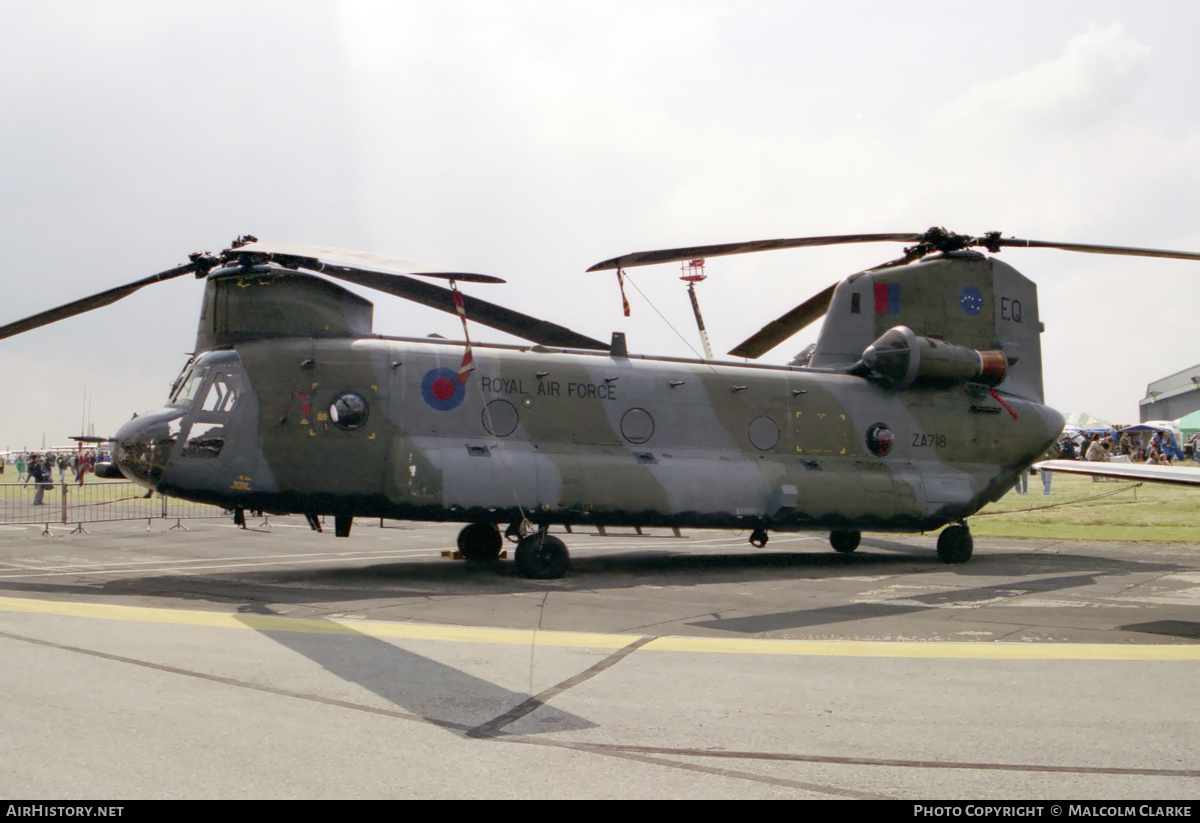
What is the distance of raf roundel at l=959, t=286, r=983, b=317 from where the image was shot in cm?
1666

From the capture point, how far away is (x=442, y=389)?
13.1 m

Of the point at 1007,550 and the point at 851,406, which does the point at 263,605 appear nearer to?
the point at 851,406

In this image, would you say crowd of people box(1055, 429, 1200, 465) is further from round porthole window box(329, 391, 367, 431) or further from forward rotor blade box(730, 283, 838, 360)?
round porthole window box(329, 391, 367, 431)

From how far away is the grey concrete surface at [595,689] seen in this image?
4238 millimetres

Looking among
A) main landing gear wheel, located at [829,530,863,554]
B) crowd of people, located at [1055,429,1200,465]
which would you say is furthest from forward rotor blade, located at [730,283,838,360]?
crowd of people, located at [1055,429,1200,465]

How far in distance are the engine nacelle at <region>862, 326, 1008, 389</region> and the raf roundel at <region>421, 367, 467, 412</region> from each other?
7.16 m

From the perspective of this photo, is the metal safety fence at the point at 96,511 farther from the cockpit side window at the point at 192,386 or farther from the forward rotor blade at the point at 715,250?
the forward rotor blade at the point at 715,250

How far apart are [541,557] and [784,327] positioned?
23.3 feet

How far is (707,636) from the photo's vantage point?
8039 millimetres

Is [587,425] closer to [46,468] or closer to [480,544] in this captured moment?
[480,544]

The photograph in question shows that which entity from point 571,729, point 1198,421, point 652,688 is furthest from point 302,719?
point 1198,421

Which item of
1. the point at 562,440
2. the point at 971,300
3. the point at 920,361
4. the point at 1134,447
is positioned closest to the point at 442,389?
the point at 562,440

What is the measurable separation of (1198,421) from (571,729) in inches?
2034

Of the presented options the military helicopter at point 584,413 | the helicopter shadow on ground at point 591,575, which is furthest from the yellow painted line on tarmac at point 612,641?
the military helicopter at point 584,413
